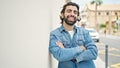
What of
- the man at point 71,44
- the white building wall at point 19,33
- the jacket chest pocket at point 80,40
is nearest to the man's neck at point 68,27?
the man at point 71,44

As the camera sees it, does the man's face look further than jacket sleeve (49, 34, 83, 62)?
Yes

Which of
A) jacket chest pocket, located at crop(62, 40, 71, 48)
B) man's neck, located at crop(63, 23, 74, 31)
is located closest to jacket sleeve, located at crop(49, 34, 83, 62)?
jacket chest pocket, located at crop(62, 40, 71, 48)

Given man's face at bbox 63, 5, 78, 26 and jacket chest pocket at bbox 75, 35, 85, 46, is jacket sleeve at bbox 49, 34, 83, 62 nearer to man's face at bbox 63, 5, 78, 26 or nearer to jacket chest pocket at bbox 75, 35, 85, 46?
jacket chest pocket at bbox 75, 35, 85, 46

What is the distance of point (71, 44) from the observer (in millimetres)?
3312

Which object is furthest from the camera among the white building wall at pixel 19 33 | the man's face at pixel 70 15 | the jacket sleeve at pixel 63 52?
the man's face at pixel 70 15

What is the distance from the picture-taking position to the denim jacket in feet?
10.3

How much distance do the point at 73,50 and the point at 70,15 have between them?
0.43 meters

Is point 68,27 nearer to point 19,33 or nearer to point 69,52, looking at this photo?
point 69,52

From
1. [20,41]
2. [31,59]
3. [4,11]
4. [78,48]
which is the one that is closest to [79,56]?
[78,48]

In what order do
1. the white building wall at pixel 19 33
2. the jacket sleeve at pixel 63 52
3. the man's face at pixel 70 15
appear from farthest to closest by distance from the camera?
the man's face at pixel 70 15 < the jacket sleeve at pixel 63 52 < the white building wall at pixel 19 33

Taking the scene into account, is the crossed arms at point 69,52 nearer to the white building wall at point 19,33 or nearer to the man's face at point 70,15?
the man's face at point 70,15

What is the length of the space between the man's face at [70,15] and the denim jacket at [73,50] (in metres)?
0.13

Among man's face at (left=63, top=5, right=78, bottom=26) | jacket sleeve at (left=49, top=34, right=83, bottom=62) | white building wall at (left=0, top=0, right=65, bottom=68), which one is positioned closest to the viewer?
white building wall at (left=0, top=0, right=65, bottom=68)

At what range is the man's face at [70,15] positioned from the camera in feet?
10.7
